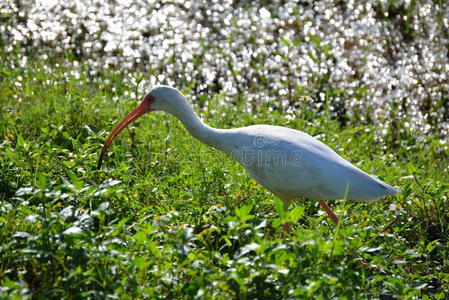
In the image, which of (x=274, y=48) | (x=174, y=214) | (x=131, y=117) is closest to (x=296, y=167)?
(x=174, y=214)

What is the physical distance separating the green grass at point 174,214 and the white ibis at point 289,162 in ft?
0.80

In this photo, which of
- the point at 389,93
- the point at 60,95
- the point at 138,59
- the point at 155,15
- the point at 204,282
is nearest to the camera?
the point at 204,282

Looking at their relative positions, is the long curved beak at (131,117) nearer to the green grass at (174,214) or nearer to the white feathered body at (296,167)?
the green grass at (174,214)

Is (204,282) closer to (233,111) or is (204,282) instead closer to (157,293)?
(157,293)

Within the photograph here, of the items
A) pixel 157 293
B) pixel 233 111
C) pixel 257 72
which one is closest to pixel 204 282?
pixel 157 293

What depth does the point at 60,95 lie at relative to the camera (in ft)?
22.2

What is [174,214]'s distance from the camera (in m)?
3.83

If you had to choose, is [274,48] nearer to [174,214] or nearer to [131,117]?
[131,117]

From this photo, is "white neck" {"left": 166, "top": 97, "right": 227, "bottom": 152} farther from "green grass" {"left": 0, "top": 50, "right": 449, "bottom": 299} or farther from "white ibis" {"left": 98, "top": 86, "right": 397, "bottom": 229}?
"green grass" {"left": 0, "top": 50, "right": 449, "bottom": 299}

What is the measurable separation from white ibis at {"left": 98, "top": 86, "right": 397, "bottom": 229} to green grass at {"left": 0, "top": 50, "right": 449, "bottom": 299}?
243mm

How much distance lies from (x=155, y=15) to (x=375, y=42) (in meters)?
3.03

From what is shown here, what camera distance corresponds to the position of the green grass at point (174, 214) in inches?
142

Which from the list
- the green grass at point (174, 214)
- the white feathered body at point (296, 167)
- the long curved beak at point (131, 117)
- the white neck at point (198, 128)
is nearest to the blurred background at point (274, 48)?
the green grass at point (174, 214)

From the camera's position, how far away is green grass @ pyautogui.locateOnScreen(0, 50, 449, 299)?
3.61 metres
